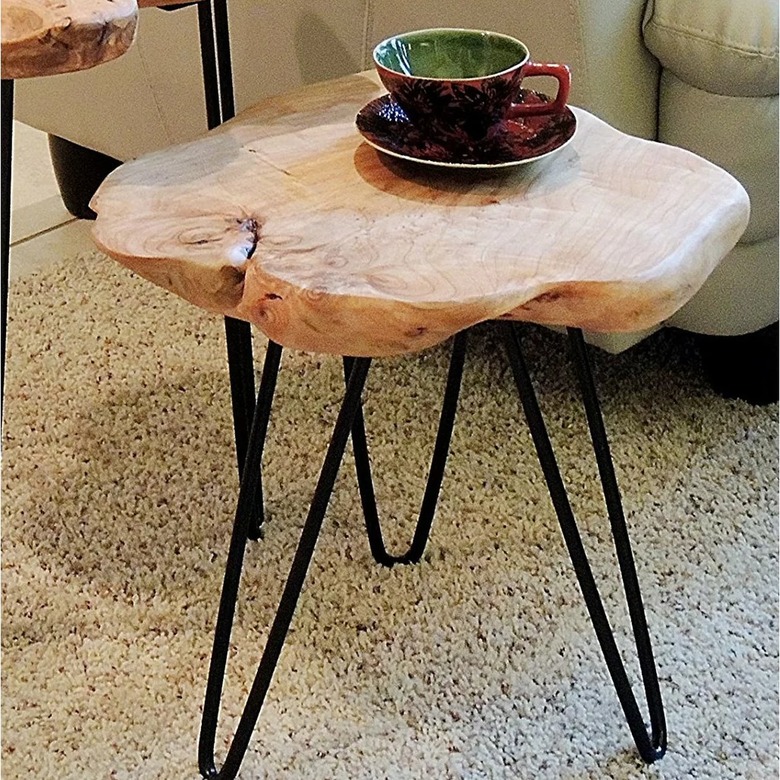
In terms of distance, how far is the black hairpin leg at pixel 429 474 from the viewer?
0.98 m

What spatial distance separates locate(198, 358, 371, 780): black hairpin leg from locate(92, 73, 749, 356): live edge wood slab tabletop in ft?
0.31

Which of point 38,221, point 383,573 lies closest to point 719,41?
point 383,573

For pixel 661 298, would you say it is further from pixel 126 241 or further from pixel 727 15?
pixel 727 15

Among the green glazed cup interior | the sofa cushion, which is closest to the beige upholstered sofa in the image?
the sofa cushion

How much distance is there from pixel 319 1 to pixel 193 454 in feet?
1.60

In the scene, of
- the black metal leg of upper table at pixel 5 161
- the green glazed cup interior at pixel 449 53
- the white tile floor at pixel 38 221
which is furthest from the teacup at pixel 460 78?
the white tile floor at pixel 38 221

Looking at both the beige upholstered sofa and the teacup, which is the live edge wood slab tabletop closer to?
the teacup

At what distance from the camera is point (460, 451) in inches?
49.7

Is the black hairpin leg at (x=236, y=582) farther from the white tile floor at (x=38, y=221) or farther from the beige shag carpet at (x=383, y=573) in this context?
the white tile floor at (x=38, y=221)

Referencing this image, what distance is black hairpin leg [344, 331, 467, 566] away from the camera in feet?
3.23

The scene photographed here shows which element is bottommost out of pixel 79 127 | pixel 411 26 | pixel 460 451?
pixel 460 451

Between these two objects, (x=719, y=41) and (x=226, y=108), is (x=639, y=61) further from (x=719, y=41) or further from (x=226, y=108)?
(x=226, y=108)

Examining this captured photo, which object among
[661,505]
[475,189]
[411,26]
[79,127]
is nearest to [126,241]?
[475,189]

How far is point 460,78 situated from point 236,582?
387 mm
